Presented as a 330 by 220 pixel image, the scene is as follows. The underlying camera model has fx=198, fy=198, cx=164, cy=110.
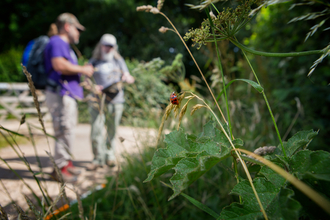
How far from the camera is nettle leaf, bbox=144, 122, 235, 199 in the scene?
452 millimetres

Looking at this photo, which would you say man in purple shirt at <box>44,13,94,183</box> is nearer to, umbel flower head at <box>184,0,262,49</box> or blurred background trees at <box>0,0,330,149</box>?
blurred background trees at <box>0,0,330,149</box>

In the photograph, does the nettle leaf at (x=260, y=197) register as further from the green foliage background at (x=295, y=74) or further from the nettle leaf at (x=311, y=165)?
the green foliage background at (x=295, y=74)

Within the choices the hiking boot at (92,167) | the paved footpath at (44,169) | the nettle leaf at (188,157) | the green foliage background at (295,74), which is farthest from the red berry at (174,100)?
the hiking boot at (92,167)

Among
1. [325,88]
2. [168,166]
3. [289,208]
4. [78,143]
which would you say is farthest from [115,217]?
[78,143]

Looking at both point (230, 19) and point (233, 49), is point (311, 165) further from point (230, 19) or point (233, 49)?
point (233, 49)

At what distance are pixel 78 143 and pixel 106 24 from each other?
7.94m

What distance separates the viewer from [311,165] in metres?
0.42

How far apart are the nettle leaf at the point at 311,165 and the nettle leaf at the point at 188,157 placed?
0.41 ft

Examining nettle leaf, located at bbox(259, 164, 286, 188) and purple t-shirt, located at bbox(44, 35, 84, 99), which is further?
purple t-shirt, located at bbox(44, 35, 84, 99)

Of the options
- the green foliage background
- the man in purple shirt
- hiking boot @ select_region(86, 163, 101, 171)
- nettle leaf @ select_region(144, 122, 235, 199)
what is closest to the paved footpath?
hiking boot @ select_region(86, 163, 101, 171)

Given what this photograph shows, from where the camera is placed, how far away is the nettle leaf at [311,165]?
0.40 meters

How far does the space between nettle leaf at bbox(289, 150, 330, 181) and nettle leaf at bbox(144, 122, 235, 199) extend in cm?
12

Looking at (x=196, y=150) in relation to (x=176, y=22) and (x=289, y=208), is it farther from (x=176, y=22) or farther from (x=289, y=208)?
(x=176, y=22)

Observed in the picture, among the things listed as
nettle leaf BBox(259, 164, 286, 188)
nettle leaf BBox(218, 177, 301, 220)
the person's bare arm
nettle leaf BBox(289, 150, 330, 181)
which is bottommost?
nettle leaf BBox(218, 177, 301, 220)
